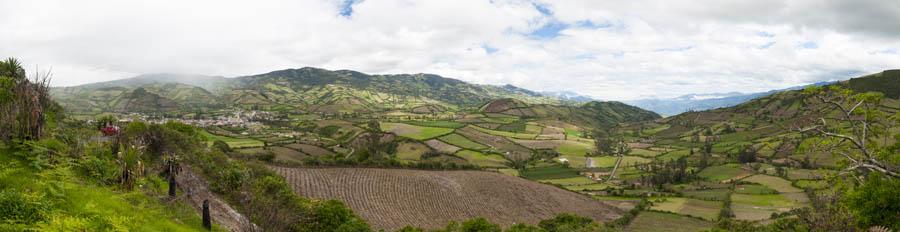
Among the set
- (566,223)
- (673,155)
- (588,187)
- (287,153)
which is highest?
(287,153)

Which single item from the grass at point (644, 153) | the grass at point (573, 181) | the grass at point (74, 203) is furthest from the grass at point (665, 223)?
the grass at point (644, 153)

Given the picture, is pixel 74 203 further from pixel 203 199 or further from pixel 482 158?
pixel 482 158

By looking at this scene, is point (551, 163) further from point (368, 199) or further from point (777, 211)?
point (368, 199)

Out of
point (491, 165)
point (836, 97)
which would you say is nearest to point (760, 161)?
point (491, 165)

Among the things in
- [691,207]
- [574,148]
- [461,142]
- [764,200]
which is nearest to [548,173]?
[461,142]

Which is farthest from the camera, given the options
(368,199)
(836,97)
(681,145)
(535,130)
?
(535,130)
